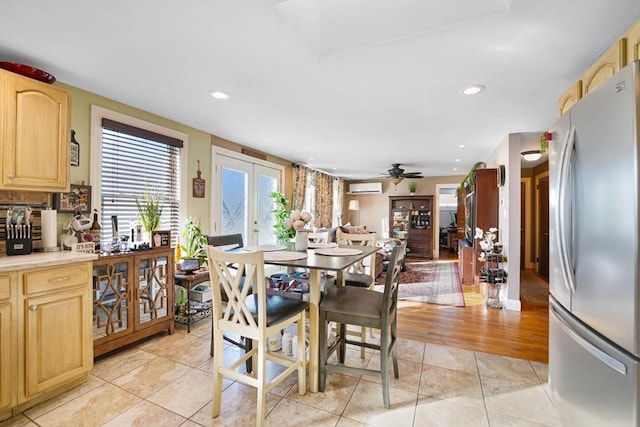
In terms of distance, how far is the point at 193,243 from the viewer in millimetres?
3488

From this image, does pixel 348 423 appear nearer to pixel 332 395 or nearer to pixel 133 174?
pixel 332 395

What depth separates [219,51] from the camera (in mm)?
1933

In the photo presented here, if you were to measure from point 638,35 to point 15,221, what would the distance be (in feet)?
13.2

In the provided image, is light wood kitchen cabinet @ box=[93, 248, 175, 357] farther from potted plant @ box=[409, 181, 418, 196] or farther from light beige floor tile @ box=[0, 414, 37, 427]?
potted plant @ box=[409, 181, 418, 196]

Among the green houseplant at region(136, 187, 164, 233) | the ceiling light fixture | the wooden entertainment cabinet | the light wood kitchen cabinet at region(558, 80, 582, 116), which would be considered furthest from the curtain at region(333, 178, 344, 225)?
the light wood kitchen cabinet at region(558, 80, 582, 116)

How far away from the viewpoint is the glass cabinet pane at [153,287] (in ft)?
8.76

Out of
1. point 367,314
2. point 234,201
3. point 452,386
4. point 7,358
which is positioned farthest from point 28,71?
point 452,386

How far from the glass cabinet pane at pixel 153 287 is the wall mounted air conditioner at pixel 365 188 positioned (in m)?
7.06

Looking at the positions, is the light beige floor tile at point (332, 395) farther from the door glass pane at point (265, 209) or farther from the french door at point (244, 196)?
the door glass pane at point (265, 209)

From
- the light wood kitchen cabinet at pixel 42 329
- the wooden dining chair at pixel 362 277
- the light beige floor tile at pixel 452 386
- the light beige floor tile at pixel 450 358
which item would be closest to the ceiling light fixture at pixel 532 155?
the wooden dining chair at pixel 362 277

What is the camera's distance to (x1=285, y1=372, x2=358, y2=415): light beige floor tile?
6.06 feet

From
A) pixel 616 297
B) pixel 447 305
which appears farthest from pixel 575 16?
pixel 447 305

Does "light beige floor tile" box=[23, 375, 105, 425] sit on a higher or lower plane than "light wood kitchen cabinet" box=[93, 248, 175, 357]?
lower

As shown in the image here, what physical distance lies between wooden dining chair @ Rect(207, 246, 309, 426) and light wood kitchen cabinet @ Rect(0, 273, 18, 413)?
117cm
